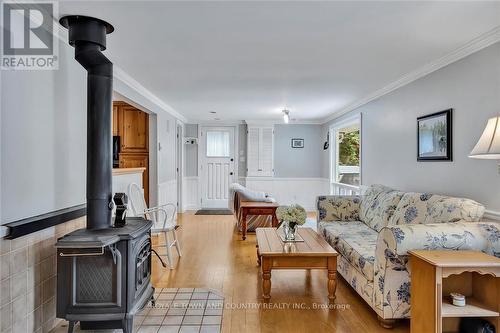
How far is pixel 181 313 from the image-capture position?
2.69 m

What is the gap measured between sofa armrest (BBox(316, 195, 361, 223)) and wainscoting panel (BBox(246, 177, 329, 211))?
145 inches

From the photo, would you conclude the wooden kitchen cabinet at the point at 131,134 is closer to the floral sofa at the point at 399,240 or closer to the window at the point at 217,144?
the window at the point at 217,144

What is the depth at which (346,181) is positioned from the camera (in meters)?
6.64

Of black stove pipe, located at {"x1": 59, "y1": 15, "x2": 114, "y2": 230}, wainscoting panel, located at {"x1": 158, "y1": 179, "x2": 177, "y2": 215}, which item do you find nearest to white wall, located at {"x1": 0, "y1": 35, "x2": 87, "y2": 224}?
black stove pipe, located at {"x1": 59, "y1": 15, "x2": 114, "y2": 230}

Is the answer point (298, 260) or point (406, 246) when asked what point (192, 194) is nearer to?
point (298, 260)

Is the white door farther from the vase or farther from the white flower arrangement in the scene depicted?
the white flower arrangement

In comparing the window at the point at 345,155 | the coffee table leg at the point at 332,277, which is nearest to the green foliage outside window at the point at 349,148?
the window at the point at 345,155

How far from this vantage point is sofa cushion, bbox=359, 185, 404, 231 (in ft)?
11.8

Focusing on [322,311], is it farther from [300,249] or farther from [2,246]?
[2,246]

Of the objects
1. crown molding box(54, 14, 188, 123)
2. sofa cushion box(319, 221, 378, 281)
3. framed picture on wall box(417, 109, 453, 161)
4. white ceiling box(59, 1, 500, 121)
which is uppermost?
white ceiling box(59, 1, 500, 121)

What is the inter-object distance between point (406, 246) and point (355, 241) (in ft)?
3.38

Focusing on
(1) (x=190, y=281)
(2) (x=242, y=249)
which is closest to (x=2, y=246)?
(1) (x=190, y=281)

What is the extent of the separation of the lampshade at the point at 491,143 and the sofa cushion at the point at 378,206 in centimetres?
146

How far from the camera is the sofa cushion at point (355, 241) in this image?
8.93ft
